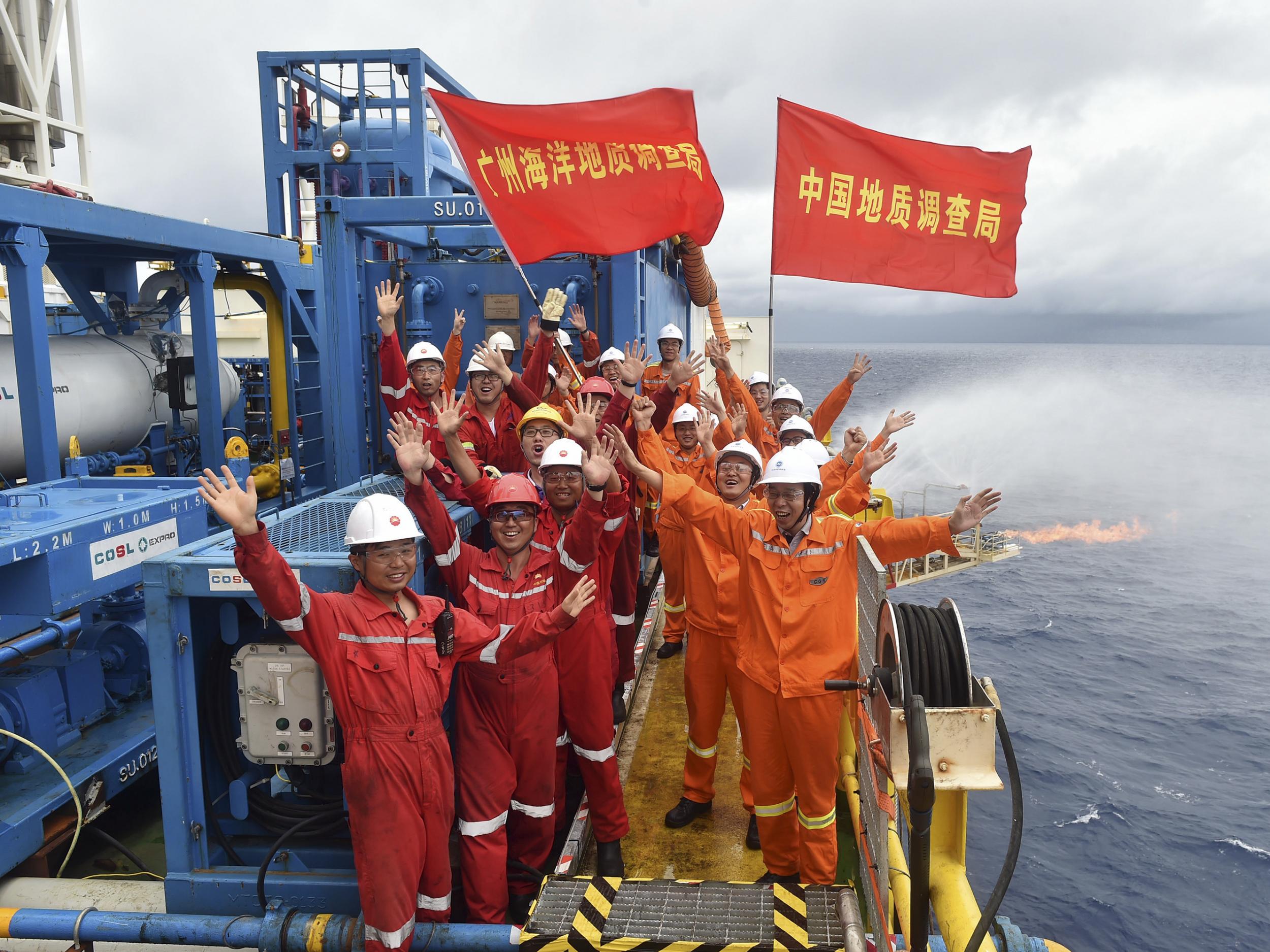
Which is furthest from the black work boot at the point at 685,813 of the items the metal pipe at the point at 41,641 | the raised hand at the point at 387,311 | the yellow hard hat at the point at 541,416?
the metal pipe at the point at 41,641

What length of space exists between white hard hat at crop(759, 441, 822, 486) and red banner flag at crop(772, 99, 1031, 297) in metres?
2.79

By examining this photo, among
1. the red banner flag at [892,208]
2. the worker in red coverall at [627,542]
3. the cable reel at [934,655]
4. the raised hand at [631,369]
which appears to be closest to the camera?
the cable reel at [934,655]

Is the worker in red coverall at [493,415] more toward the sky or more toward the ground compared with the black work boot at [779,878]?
more toward the sky

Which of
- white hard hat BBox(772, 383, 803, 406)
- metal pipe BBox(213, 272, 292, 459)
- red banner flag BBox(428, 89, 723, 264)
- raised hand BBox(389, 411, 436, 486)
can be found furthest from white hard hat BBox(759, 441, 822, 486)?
metal pipe BBox(213, 272, 292, 459)

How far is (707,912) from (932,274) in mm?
5008

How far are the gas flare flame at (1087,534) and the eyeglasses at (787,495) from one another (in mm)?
33104

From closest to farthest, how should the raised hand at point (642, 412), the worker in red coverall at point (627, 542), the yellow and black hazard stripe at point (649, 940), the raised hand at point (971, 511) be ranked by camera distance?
the yellow and black hazard stripe at point (649, 940)
the raised hand at point (971, 511)
the raised hand at point (642, 412)
the worker in red coverall at point (627, 542)

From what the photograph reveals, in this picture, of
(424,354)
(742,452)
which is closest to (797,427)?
(742,452)

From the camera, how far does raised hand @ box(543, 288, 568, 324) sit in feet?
17.9

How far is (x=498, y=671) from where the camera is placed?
12.1 feet

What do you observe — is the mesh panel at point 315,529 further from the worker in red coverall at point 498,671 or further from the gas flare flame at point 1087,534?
the gas flare flame at point 1087,534

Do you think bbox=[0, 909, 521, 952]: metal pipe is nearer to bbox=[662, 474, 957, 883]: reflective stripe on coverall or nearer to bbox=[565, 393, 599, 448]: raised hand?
bbox=[662, 474, 957, 883]: reflective stripe on coverall

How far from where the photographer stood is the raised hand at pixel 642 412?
4648mm

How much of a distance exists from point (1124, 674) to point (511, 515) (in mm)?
21150
